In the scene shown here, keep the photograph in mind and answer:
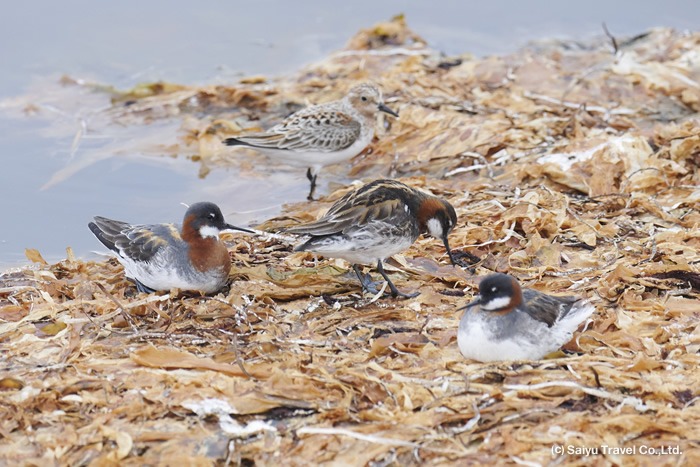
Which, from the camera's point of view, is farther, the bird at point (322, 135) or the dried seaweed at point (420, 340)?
the bird at point (322, 135)

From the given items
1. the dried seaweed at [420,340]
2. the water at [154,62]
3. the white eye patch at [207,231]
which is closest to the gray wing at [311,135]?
the water at [154,62]

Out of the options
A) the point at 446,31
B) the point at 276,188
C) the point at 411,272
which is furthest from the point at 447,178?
the point at 446,31

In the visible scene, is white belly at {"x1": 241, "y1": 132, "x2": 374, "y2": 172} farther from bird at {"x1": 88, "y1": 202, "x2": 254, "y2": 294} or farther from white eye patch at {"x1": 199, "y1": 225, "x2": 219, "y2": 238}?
white eye patch at {"x1": 199, "y1": 225, "x2": 219, "y2": 238}

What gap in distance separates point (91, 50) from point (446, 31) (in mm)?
5627

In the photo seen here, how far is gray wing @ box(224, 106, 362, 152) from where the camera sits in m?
8.83

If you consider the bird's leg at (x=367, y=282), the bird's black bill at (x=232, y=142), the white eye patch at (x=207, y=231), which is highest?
the white eye patch at (x=207, y=231)

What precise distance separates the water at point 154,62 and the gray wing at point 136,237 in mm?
1309

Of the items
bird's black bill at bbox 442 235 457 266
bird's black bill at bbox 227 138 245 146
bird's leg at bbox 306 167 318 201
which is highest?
bird's black bill at bbox 227 138 245 146

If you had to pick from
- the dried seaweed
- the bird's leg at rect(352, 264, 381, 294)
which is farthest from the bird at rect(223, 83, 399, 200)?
the bird's leg at rect(352, 264, 381, 294)

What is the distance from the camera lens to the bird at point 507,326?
4273mm

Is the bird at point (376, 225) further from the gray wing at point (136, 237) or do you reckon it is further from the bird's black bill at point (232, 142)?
the bird's black bill at point (232, 142)

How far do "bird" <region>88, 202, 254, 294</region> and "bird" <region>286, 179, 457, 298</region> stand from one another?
0.56m

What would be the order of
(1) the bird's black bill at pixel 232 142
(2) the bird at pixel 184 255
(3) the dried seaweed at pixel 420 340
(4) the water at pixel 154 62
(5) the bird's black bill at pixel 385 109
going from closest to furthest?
(3) the dried seaweed at pixel 420 340 < (2) the bird at pixel 184 255 < (4) the water at pixel 154 62 < (1) the bird's black bill at pixel 232 142 < (5) the bird's black bill at pixel 385 109

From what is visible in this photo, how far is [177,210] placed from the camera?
8273mm
